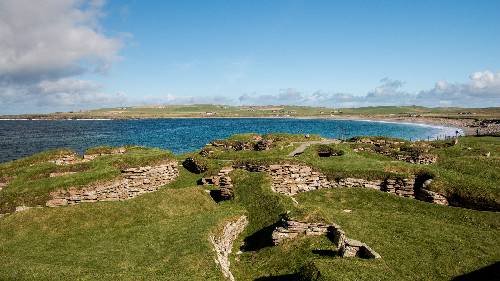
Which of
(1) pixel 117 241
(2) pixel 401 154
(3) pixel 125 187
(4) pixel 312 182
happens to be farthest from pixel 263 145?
(1) pixel 117 241

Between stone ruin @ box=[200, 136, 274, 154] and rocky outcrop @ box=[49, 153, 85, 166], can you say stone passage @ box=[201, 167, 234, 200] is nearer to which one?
stone ruin @ box=[200, 136, 274, 154]

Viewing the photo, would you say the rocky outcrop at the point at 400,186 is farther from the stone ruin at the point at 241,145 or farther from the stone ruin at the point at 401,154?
the stone ruin at the point at 241,145

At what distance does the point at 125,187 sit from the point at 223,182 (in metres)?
9.37

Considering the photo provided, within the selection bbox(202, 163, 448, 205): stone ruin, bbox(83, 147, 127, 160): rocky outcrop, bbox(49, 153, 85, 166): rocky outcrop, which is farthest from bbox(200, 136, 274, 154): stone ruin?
bbox(49, 153, 85, 166): rocky outcrop

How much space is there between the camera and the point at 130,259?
21688 mm

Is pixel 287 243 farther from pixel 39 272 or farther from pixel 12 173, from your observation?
pixel 12 173

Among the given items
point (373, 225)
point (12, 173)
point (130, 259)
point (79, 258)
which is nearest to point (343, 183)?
point (373, 225)

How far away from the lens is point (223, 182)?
35094 millimetres

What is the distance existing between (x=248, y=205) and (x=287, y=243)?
26.9ft

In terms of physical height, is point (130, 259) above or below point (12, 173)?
below

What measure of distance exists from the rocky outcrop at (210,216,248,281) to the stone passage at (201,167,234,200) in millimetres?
4719

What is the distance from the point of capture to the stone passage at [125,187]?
102ft

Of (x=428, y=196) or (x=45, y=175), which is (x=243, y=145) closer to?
(x=45, y=175)

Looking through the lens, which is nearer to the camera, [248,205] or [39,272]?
[39,272]
